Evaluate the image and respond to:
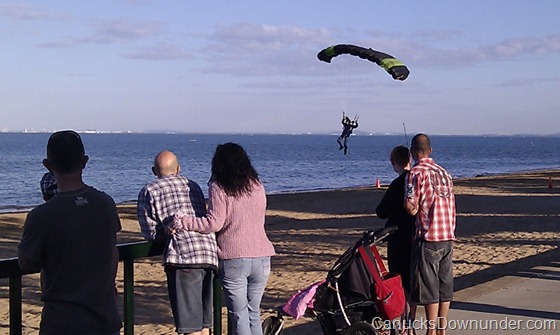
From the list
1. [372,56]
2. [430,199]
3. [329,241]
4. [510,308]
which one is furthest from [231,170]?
[329,241]

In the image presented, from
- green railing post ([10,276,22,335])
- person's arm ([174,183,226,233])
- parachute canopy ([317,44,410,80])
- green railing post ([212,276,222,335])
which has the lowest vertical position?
green railing post ([212,276,222,335])

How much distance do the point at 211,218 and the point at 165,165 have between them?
18.0 inches

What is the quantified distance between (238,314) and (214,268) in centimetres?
45

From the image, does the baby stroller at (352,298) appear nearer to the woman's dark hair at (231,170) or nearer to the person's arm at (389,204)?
the person's arm at (389,204)

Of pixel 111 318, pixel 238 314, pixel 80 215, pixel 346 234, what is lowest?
pixel 346 234

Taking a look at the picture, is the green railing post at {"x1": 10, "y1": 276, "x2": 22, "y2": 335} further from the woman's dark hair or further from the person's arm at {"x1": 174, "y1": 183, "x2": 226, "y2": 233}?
the woman's dark hair

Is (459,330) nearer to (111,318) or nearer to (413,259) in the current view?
(413,259)

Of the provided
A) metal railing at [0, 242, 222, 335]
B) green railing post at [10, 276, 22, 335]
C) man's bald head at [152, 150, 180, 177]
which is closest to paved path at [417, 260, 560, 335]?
metal railing at [0, 242, 222, 335]

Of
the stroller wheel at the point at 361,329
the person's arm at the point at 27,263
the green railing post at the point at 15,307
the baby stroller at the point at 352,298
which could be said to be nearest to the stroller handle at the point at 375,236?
the baby stroller at the point at 352,298

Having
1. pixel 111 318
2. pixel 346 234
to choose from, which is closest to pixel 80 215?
pixel 111 318

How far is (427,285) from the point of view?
6137 mm

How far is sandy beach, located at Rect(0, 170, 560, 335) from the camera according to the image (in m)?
11.0

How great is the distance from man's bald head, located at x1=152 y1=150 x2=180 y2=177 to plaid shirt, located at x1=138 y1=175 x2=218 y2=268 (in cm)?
4

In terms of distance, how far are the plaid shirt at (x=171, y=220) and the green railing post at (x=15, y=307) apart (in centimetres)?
93
